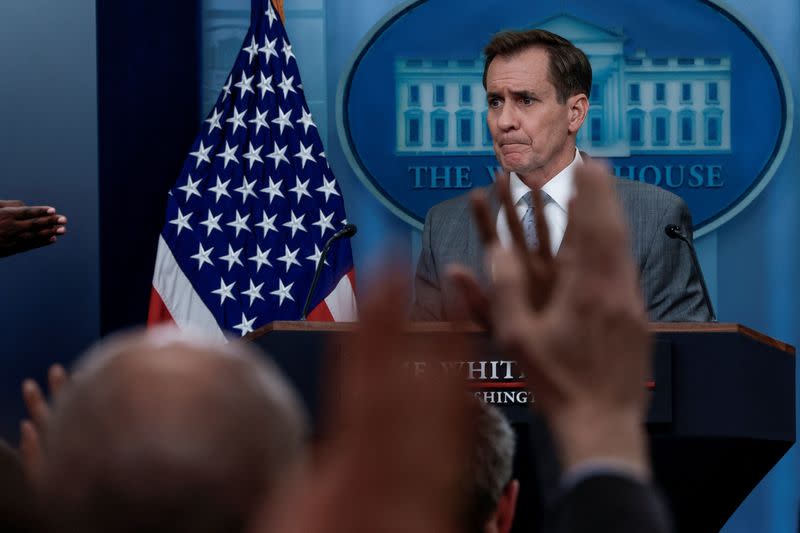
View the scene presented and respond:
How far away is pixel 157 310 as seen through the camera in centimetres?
383

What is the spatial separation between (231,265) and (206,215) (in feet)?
0.70

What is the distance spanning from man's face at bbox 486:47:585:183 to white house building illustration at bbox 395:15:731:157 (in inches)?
33.8

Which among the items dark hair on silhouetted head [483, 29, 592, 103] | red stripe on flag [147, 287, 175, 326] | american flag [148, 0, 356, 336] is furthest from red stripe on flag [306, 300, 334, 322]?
dark hair on silhouetted head [483, 29, 592, 103]

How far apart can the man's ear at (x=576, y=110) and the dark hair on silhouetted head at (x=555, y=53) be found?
0.6 inches

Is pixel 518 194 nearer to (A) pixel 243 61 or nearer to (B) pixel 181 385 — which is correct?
(A) pixel 243 61

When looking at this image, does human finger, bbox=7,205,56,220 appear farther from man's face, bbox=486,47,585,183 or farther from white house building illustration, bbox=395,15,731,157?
white house building illustration, bbox=395,15,731,157

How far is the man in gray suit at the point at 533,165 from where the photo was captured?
3.03 metres

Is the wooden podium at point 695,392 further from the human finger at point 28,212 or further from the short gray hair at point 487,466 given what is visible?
the human finger at point 28,212

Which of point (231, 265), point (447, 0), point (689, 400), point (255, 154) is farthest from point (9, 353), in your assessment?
point (689, 400)

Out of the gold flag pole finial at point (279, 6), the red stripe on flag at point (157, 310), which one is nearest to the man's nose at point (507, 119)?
the gold flag pole finial at point (279, 6)

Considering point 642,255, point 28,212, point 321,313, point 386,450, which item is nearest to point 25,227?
point 28,212

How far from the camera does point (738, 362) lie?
188cm

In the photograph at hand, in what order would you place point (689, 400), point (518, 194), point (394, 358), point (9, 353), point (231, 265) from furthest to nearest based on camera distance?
point (231, 265) < point (9, 353) < point (518, 194) < point (689, 400) < point (394, 358)

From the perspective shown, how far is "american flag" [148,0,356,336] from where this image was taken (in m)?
3.89
